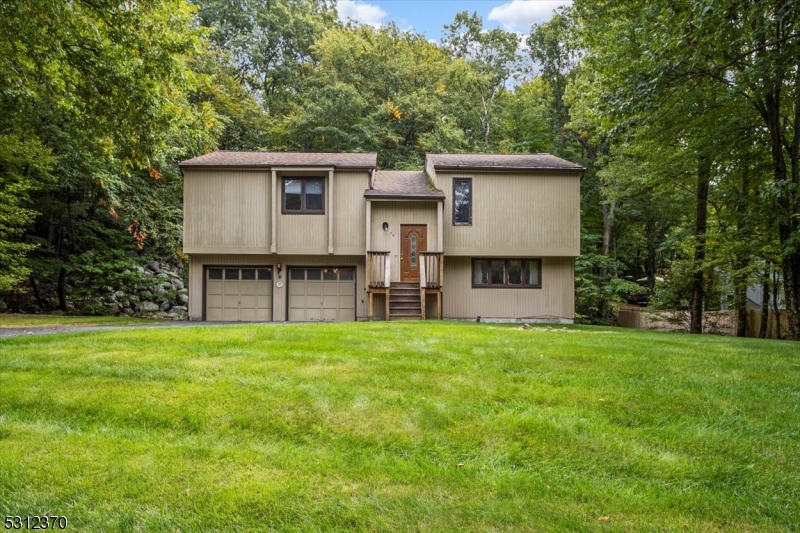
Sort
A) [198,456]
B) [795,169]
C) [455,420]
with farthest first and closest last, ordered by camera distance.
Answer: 1. [795,169]
2. [455,420]
3. [198,456]

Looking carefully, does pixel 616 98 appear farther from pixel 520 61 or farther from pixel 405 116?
pixel 520 61

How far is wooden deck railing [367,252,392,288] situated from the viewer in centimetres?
1495

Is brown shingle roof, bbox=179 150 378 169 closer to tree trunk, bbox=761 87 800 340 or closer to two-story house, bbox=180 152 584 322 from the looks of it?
two-story house, bbox=180 152 584 322

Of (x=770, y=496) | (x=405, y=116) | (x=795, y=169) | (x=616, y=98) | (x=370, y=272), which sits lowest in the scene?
(x=770, y=496)

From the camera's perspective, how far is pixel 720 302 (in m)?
17.4

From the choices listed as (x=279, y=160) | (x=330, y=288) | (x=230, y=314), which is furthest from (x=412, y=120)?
(x=230, y=314)

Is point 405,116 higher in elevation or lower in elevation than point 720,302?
higher

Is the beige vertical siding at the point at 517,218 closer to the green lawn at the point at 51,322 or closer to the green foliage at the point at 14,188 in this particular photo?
the green lawn at the point at 51,322

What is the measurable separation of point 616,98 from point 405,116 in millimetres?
17311

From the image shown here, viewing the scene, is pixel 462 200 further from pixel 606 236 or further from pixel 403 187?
pixel 606 236

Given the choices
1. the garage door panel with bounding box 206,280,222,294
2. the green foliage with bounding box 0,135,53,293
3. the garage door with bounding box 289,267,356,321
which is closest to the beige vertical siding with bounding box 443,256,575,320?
the garage door with bounding box 289,267,356,321

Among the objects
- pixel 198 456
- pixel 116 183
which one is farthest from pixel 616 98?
pixel 116 183

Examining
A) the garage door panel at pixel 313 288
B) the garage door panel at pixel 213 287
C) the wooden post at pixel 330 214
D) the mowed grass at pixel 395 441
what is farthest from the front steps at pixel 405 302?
the mowed grass at pixel 395 441

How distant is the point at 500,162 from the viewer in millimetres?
16141
